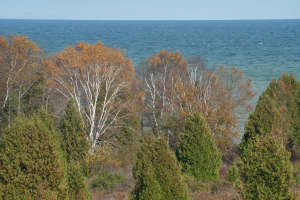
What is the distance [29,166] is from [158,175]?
5.16 meters

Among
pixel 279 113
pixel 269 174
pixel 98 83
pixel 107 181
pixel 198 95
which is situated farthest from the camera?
pixel 198 95

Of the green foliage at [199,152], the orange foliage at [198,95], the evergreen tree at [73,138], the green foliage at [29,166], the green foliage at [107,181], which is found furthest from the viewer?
the orange foliage at [198,95]

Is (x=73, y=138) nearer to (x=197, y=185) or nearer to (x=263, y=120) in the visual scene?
(x=197, y=185)

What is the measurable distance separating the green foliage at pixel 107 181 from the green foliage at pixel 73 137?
297cm

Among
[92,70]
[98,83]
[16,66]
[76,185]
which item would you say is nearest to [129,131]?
[98,83]

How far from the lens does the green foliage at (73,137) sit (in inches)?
782

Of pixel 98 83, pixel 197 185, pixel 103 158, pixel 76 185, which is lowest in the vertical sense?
pixel 103 158

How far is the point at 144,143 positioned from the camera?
13.5 metres

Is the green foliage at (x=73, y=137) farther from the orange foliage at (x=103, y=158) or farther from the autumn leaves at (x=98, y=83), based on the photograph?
the autumn leaves at (x=98, y=83)

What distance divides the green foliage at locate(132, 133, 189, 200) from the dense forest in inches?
1.6

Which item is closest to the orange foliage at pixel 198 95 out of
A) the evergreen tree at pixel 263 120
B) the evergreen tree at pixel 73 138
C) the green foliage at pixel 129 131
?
the green foliage at pixel 129 131

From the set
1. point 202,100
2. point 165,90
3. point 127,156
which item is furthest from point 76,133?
point 165,90

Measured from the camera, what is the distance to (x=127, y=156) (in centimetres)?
2567

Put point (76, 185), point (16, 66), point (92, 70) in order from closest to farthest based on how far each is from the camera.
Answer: point (76, 185) → point (16, 66) → point (92, 70)
